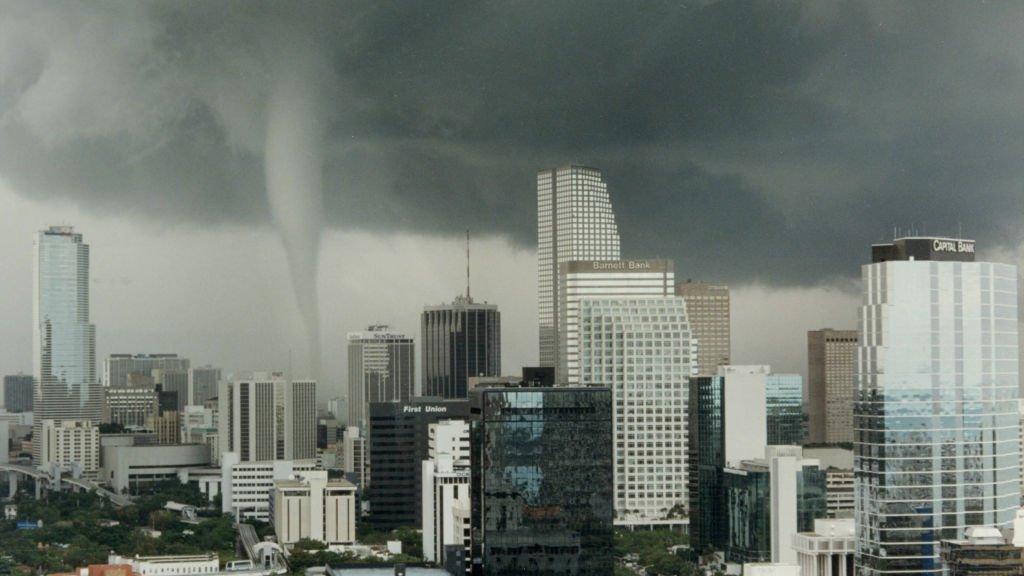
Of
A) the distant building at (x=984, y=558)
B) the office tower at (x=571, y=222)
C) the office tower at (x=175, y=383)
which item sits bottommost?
the distant building at (x=984, y=558)

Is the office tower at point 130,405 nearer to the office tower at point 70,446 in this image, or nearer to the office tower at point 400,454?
the office tower at point 70,446

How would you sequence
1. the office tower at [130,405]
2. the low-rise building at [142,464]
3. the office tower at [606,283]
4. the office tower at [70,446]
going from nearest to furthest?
1. the office tower at [606,283]
2. the low-rise building at [142,464]
3. the office tower at [70,446]
4. the office tower at [130,405]

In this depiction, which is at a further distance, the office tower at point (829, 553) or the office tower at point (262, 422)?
the office tower at point (262, 422)

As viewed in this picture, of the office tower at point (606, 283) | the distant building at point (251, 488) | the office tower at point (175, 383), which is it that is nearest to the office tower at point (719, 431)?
the office tower at point (606, 283)

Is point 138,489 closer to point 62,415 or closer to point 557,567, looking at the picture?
point 62,415

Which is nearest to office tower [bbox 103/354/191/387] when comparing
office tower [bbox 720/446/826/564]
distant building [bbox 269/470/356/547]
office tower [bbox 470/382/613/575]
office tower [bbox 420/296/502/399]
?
office tower [bbox 420/296/502/399]

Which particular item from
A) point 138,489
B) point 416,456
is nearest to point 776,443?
point 416,456

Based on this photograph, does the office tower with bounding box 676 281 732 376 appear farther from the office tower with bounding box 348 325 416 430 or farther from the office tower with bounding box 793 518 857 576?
the office tower with bounding box 793 518 857 576
